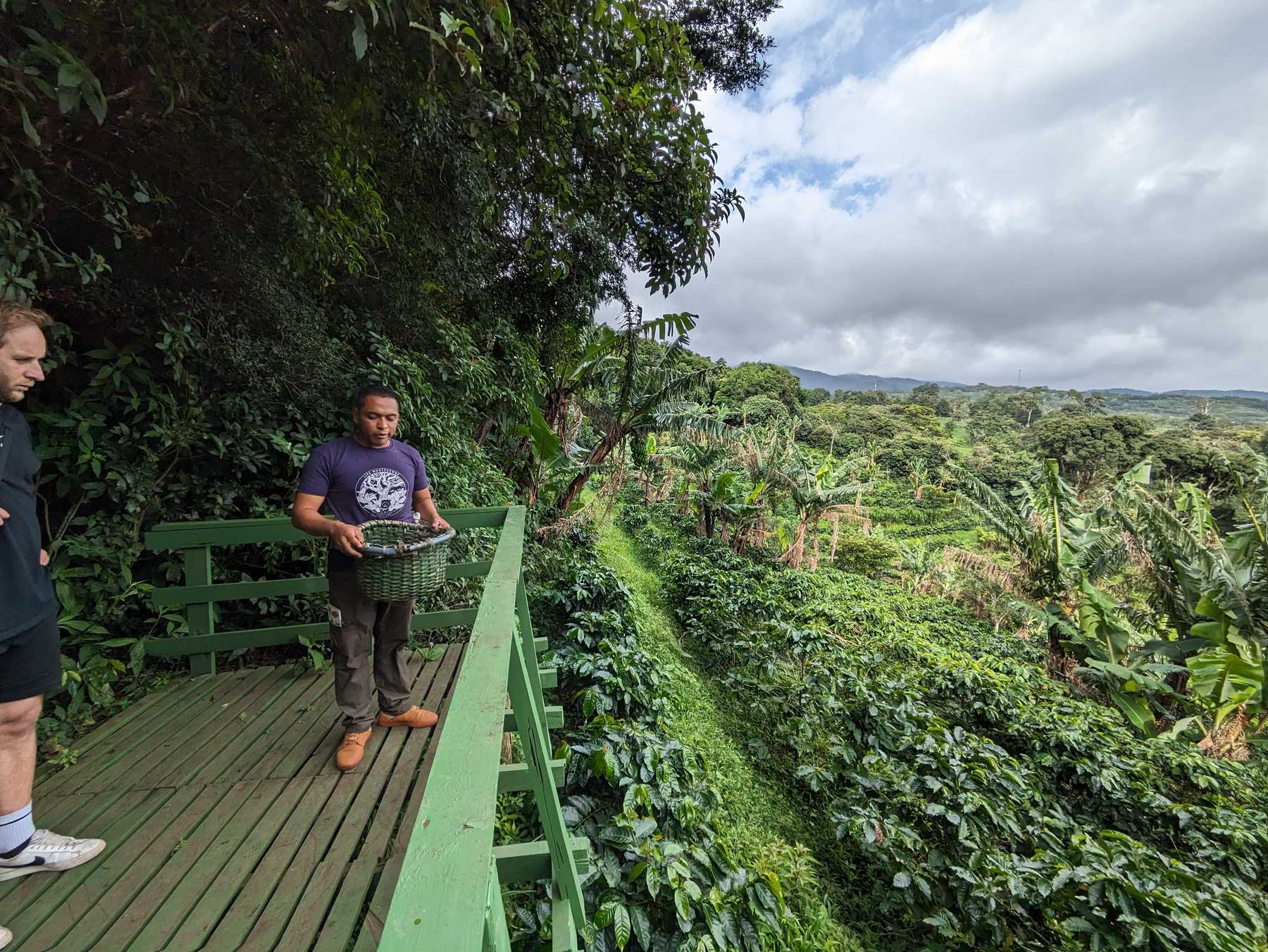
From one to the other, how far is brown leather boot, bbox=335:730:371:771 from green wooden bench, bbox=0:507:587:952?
0.15ft

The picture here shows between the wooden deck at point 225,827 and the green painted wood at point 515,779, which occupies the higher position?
the green painted wood at point 515,779

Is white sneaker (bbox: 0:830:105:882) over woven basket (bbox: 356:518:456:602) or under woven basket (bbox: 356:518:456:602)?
under

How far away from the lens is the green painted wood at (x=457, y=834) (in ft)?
1.89

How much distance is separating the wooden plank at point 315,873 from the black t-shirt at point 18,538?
1.17 metres

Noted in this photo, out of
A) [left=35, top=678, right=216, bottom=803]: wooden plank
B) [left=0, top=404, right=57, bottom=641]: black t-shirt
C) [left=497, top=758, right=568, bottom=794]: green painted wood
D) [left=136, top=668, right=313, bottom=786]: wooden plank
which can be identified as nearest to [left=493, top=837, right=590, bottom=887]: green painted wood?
[left=497, top=758, right=568, bottom=794]: green painted wood

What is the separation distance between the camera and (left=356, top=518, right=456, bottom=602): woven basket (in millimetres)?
2189

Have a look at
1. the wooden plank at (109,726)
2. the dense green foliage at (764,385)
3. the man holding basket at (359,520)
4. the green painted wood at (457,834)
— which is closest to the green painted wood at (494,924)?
the green painted wood at (457,834)

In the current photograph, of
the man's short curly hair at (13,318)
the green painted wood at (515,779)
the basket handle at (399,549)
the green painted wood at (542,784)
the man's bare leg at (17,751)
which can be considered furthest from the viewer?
the basket handle at (399,549)

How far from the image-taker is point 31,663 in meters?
1.74

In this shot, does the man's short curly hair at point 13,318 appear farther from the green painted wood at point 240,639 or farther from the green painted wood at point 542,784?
the green painted wood at point 240,639

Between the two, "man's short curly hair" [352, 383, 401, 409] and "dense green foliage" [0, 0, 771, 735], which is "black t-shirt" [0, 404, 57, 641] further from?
"man's short curly hair" [352, 383, 401, 409]

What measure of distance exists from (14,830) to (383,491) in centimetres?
158

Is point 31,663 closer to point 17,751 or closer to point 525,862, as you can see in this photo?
point 17,751

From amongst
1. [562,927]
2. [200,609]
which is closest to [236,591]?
[200,609]
